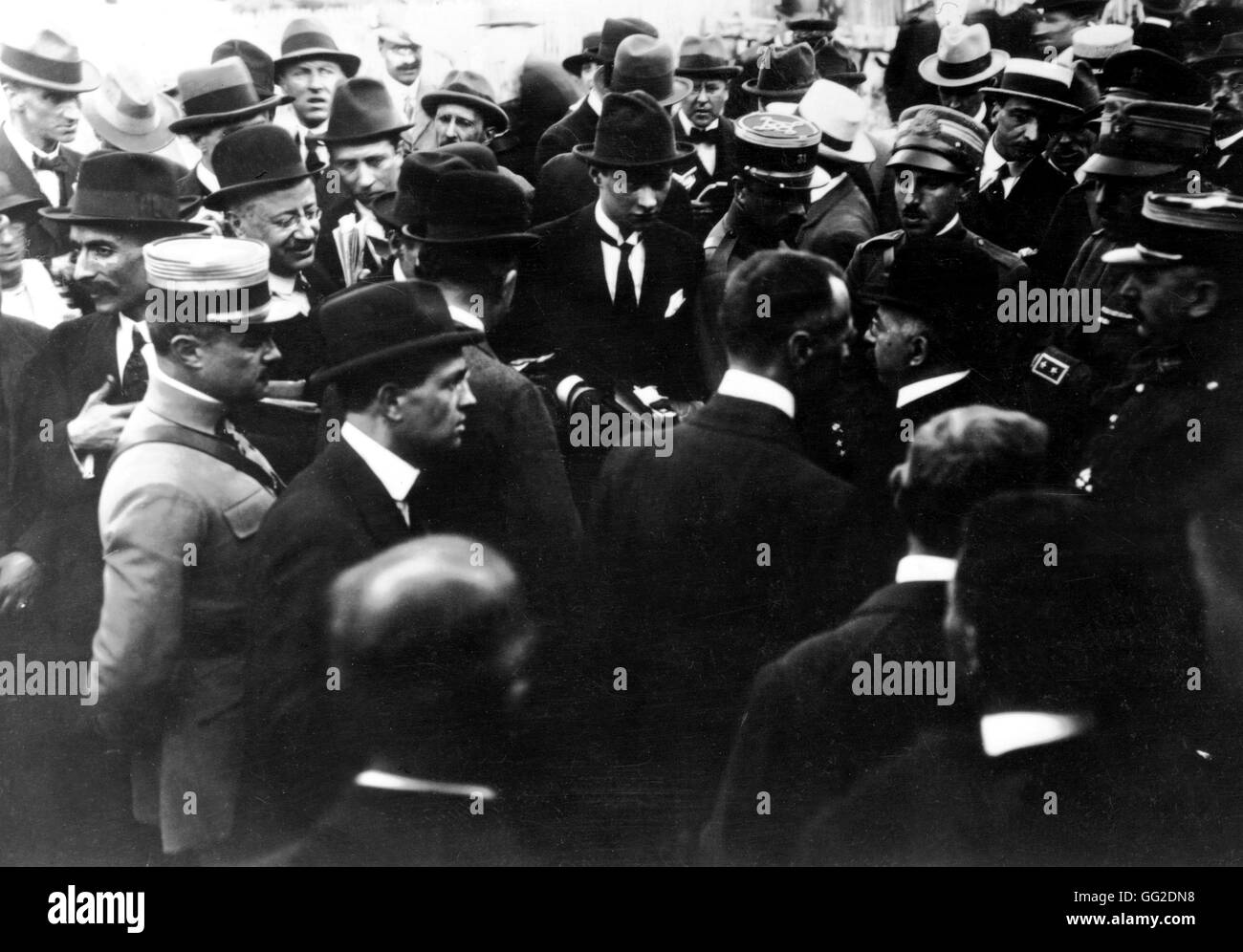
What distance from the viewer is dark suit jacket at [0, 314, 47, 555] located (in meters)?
4.79

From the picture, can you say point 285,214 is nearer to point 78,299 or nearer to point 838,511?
point 78,299

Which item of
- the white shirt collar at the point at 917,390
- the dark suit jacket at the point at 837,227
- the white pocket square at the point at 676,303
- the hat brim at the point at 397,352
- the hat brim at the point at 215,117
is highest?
the hat brim at the point at 215,117

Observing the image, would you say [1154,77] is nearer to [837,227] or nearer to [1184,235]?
[1184,235]

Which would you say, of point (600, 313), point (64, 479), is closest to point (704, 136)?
point (600, 313)

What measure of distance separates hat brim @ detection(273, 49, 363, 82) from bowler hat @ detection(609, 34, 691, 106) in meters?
0.96

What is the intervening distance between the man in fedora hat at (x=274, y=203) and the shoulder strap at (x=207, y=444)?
0.56 m

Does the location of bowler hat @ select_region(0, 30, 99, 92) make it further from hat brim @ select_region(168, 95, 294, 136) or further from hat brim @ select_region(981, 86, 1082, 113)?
hat brim @ select_region(981, 86, 1082, 113)

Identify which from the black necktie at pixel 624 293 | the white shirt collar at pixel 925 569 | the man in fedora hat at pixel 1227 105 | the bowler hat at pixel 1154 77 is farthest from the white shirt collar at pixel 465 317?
the man in fedora hat at pixel 1227 105

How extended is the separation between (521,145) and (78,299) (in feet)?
→ 5.73

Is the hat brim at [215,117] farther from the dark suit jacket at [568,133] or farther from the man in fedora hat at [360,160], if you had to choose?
the dark suit jacket at [568,133]

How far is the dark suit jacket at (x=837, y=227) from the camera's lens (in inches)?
182

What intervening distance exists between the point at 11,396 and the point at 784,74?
124 inches
